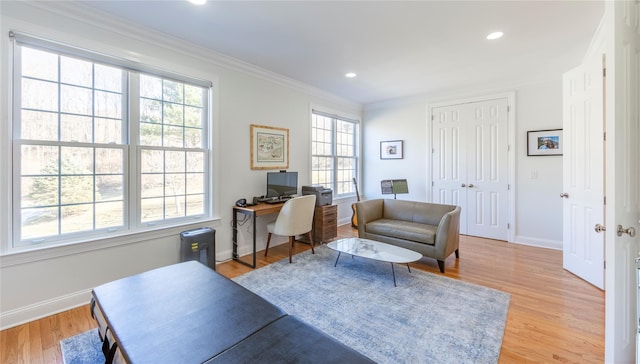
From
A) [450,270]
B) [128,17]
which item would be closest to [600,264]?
[450,270]

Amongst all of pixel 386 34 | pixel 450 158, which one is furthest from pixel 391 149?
pixel 386 34

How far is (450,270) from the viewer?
10.6 ft

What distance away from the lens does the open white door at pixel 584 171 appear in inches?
104

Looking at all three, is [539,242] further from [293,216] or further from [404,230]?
[293,216]

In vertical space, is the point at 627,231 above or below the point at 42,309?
above

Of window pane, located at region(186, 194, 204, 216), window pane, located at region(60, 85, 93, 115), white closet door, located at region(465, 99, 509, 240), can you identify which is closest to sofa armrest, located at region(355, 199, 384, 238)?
white closet door, located at region(465, 99, 509, 240)

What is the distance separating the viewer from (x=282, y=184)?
4078 mm

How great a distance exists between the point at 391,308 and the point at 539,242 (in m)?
3.31

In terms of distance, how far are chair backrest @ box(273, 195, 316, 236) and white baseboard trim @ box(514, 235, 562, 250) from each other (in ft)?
11.3

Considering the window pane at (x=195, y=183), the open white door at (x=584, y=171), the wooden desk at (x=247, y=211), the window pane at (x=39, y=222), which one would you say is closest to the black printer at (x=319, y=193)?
the wooden desk at (x=247, y=211)

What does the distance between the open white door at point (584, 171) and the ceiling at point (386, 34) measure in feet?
1.78

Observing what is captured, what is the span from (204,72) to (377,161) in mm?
3847

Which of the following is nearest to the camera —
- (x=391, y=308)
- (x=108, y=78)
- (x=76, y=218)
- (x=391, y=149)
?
(x=391, y=308)

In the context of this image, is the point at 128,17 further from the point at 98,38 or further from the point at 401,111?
the point at 401,111
